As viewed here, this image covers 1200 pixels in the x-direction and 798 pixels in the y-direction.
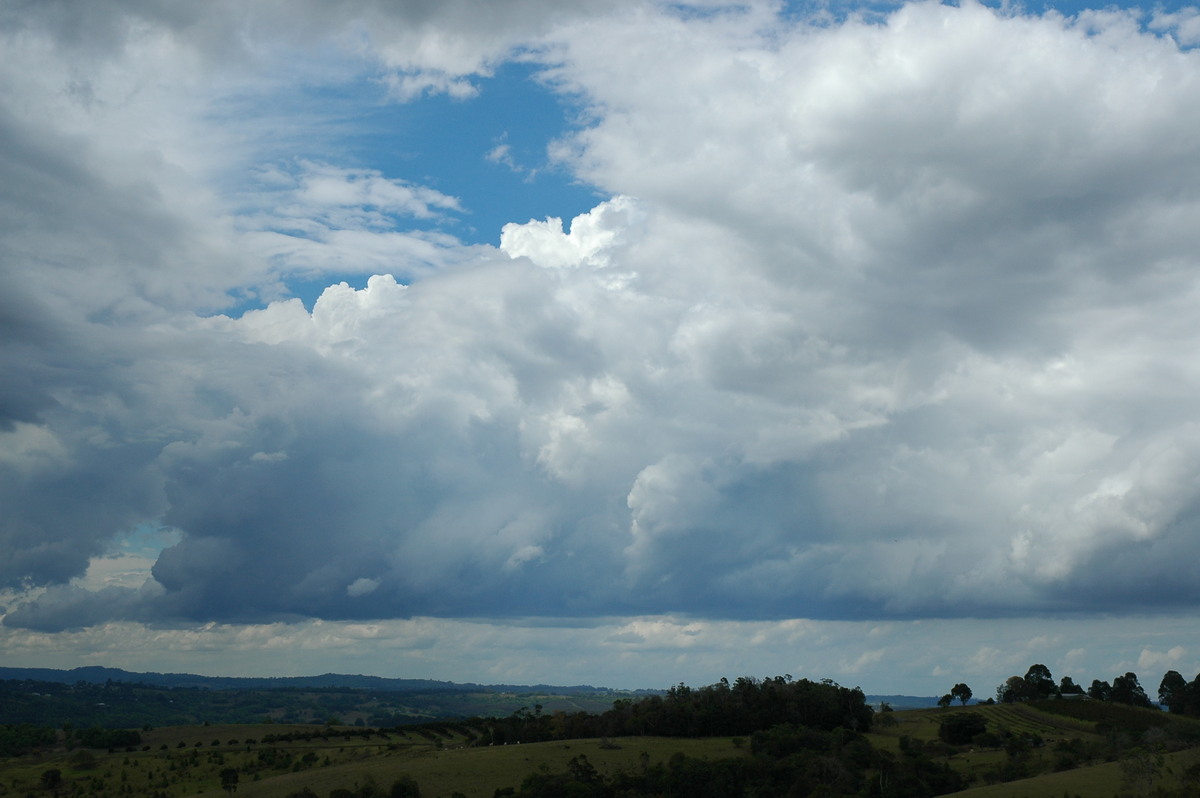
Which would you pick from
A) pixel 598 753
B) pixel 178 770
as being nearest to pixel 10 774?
pixel 178 770

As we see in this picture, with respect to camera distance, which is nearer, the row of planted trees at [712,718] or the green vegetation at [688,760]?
the green vegetation at [688,760]

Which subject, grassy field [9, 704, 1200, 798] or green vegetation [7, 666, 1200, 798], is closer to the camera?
grassy field [9, 704, 1200, 798]

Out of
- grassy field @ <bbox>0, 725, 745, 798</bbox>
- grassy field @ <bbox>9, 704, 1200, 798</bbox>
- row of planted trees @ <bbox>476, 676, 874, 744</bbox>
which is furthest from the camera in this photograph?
row of planted trees @ <bbox>476, 676, 874, 744</bbox>

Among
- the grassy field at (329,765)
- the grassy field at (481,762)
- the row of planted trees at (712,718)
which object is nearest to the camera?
the grassy field at (481,762)

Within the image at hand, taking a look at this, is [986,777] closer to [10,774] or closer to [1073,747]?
[1073,747]

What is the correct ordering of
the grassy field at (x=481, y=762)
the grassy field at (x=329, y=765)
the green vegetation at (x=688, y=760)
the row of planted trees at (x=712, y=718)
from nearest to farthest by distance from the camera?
the grassy field at (x=481, y=762), the green vegetation at (x=688, y=760), the grassy field at (x=329, y=765), the row of planted trees at (x=712, y=718)

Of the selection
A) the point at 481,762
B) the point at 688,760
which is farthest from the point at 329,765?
the point at 688,760

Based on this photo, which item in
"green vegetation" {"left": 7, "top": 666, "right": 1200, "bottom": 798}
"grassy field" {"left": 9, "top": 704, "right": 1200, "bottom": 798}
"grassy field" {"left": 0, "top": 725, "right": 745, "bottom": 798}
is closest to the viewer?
"grassy field" {"left": 9, "top": 704, "right": 1200, "bottom": 798}

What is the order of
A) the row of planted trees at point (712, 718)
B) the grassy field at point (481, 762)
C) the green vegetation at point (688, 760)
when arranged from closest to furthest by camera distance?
the grassy field at point (481, 762) → the green vegetation at point (688, 760) → the row of planted trees at point (712, 718)

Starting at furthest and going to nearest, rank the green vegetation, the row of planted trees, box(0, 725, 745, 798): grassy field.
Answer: the row of planted trees → box(0, 725, 745, 798): grassy field → the green vegetation

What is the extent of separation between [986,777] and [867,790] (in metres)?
22.2

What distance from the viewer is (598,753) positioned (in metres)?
160

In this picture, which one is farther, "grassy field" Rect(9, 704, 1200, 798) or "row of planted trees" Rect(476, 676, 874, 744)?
"row of planted trees" Rect(476, 676, 874, 744)

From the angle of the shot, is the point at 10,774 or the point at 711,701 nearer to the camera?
the point at 10,774
